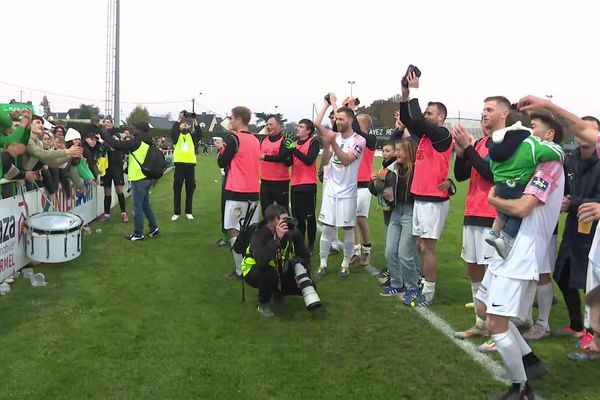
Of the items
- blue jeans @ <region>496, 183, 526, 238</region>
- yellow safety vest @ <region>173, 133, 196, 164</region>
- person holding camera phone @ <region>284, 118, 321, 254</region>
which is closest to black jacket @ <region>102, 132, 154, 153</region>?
yellow safety vest @ <region>173, 133, 196, 164</region>

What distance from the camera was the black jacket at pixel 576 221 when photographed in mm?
4691

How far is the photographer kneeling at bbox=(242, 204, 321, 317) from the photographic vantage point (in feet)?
17.4

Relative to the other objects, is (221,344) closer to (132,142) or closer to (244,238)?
(244,238)

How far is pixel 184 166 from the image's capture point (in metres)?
11.3

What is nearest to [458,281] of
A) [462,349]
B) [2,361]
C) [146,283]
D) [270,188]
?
[462,349]

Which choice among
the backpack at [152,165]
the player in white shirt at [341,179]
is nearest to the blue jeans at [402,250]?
the player in white shirt at [341,179]

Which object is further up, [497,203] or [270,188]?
[497,203]

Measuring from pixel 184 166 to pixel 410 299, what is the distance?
22.9ft

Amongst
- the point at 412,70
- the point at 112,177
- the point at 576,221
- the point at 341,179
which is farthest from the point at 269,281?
the point at 112,177

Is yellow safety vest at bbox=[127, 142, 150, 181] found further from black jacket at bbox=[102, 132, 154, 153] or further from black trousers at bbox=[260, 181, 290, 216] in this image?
black trousers at bbox=[260, 181, 290, 216]

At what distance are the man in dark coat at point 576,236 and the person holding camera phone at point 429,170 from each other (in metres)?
1.14

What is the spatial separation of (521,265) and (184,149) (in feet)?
29.4

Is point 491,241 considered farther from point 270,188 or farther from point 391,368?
point 270,188

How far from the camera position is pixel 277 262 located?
215 inches
